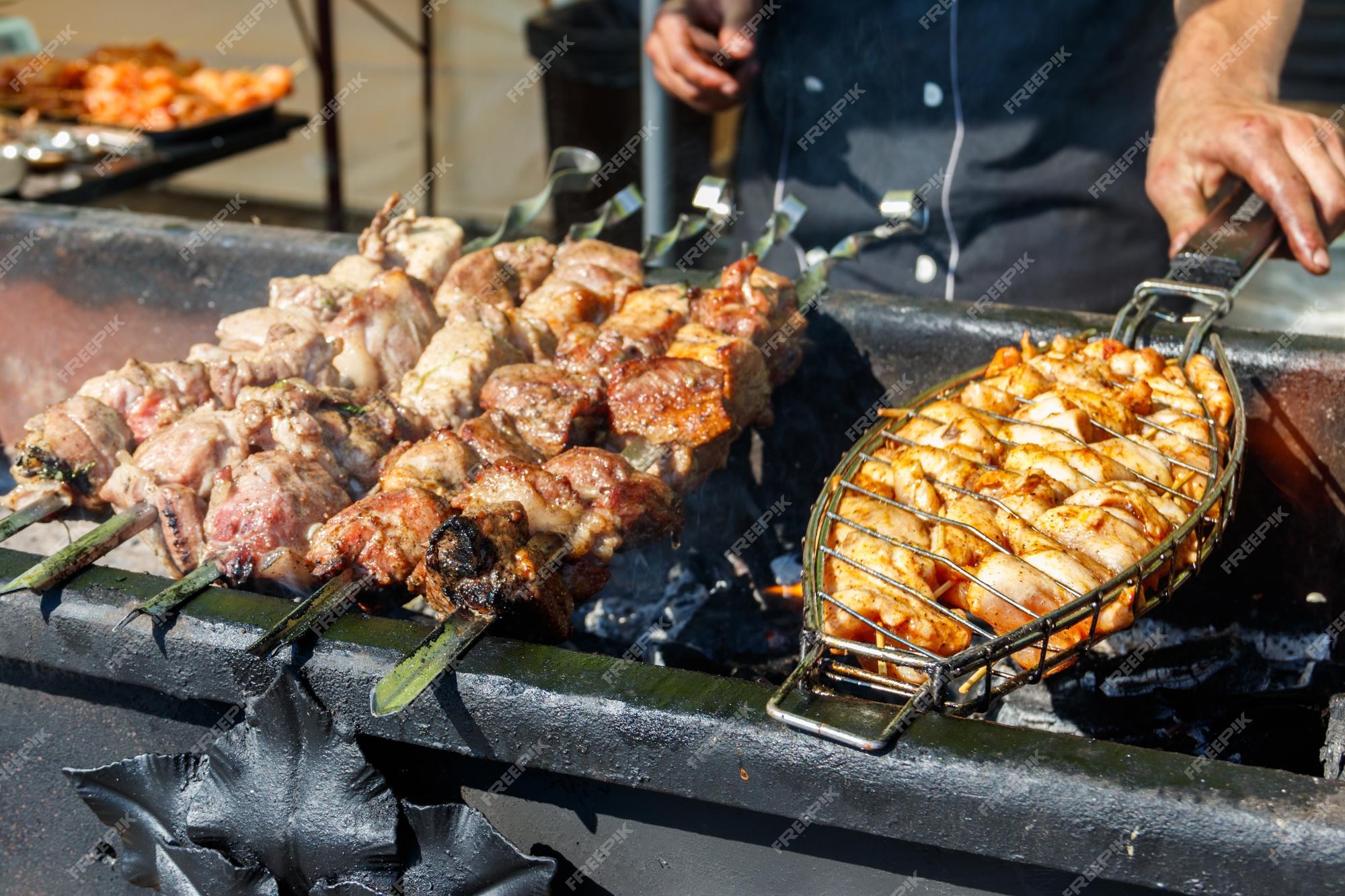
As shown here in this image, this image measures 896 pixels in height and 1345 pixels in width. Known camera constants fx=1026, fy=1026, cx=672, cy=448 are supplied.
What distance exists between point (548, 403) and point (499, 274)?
2.30 feet

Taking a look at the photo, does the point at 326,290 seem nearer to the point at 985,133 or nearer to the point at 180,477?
the point at 180,477

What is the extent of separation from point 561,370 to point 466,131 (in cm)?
730

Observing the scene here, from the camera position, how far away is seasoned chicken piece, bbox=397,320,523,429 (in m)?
2.50

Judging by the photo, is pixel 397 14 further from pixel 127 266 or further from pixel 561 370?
pixel 561 370

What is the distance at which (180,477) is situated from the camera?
7.42 ft

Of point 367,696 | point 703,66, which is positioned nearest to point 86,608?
point 367,696

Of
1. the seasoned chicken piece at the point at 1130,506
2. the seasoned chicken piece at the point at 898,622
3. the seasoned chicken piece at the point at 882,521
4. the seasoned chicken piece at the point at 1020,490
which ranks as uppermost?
the seasoned chicken piece at the point at 1130,506

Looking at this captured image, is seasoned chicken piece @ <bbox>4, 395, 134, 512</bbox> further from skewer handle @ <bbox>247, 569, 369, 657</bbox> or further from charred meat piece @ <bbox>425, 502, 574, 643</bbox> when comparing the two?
charred meat piece @ <bbox>425, 502, 574, 643</bbox>

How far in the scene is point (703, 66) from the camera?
358 cm

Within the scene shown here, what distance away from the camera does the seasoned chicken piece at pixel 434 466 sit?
7.23 feet

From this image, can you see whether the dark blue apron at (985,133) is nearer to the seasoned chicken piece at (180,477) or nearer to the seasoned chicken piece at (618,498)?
the seasoned chicken piece at (618,498)

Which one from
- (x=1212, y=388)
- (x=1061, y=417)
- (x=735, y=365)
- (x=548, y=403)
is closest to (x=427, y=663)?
(x=548, y=403)

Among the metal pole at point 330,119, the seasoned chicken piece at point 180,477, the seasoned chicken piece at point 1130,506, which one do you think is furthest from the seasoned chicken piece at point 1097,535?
the metal pole at point 330,119

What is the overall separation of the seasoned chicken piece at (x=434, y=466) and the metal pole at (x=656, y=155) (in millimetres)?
3337
